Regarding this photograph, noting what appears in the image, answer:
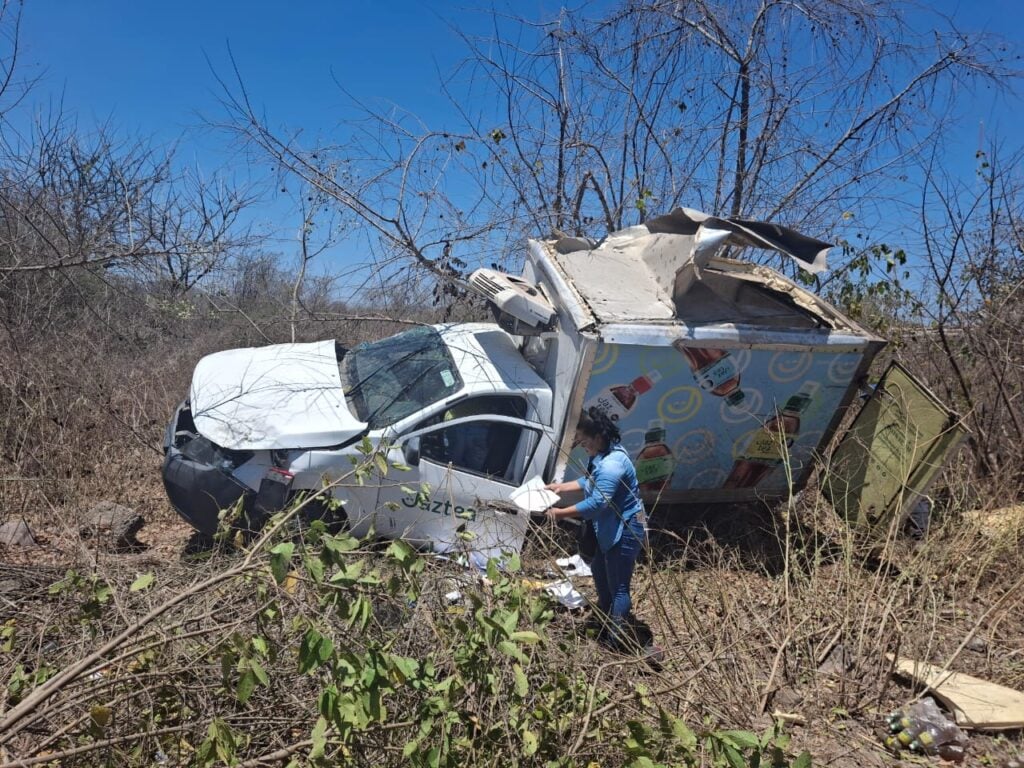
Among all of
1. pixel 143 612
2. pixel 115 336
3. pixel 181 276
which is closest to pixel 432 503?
pixel 143 612

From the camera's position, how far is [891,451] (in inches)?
224

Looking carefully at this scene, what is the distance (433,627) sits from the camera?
2.78 meters

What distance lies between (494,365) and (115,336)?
6.28 metres

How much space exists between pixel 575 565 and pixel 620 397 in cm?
124

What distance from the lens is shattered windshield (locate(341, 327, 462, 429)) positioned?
5.24 m

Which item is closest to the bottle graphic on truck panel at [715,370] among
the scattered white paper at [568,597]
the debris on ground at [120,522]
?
the scattered white paper at [568,597]

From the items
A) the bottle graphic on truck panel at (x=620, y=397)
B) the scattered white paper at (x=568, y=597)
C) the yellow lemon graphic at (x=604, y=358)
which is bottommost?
the scattered white paper at (x=568, y=597)

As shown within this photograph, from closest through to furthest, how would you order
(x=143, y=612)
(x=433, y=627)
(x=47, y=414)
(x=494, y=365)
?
(x=433, y=627) → (x=143, y=612) → (x=494, y=365) → (x=47, y=414)

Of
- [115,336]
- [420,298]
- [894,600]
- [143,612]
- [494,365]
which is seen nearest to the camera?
[143,612]

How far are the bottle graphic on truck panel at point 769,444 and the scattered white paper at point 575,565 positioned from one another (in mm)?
1476

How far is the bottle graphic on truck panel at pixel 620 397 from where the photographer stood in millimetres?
5117

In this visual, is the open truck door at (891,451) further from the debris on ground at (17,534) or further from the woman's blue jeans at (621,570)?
the debris on ground at (17,534)

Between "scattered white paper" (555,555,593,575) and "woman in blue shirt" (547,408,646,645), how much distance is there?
38cm

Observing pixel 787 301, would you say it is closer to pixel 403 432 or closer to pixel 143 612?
pixel 403 432
